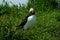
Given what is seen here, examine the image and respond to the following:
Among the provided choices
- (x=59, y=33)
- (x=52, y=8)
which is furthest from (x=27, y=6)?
→ (x=59, y=33)

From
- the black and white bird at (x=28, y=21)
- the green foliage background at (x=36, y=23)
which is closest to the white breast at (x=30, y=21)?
the black and white bird at (x=28, y=21)

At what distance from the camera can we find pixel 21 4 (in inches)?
481

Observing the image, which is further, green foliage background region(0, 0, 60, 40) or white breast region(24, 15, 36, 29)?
white breast region(24, 15, 36, 29)

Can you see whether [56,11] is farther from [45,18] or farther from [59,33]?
[59,33]

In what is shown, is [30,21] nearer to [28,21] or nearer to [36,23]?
[28,21]

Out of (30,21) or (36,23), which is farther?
(36,23)

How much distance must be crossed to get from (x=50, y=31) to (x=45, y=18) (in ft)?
5.40

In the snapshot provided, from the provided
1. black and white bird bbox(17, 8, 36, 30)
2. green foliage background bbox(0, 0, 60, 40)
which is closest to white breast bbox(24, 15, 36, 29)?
black and white bird bbox(17, 8, 36, 30)

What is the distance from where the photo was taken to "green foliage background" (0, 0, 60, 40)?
751 cm

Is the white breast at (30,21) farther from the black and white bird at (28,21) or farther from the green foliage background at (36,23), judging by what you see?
the green foliage background at (36,23)

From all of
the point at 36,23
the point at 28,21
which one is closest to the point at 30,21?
the point at 28,21

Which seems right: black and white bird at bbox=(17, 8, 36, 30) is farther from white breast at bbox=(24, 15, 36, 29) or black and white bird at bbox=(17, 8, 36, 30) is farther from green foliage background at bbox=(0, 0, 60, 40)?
green foliage background at bbox=(0, 0, 60, 40)

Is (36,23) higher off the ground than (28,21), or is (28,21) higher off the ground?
(36,23)

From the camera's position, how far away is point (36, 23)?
33.1 feet
